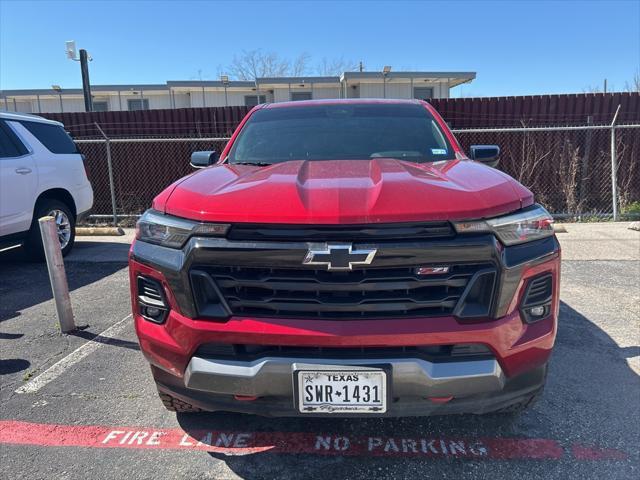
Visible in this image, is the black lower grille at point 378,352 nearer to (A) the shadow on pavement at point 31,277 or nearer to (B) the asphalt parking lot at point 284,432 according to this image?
(B) the asphalt parking lot at point 284,432

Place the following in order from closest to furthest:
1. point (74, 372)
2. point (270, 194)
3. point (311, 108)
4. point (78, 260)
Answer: point (270, 194) < point (74, 372) < point (311, 108) < point (78, 260)

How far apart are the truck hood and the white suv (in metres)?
4.62

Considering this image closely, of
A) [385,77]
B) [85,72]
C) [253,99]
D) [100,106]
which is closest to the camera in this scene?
[85,72]

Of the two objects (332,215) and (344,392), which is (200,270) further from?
(344,392)

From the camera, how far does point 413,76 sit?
854 inches

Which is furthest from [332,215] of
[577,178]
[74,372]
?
[577,178]

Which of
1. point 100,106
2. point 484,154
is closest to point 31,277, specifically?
point 484,154

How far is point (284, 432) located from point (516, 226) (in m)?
1.68

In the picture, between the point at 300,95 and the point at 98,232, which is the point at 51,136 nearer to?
the point at 98,232

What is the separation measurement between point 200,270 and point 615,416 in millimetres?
2539

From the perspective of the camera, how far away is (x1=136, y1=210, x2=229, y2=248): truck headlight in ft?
6.93

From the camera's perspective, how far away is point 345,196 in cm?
213

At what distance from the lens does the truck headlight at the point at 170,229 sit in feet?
6.93

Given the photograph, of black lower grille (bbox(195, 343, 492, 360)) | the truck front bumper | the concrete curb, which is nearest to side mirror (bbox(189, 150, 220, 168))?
the truck front bumper
